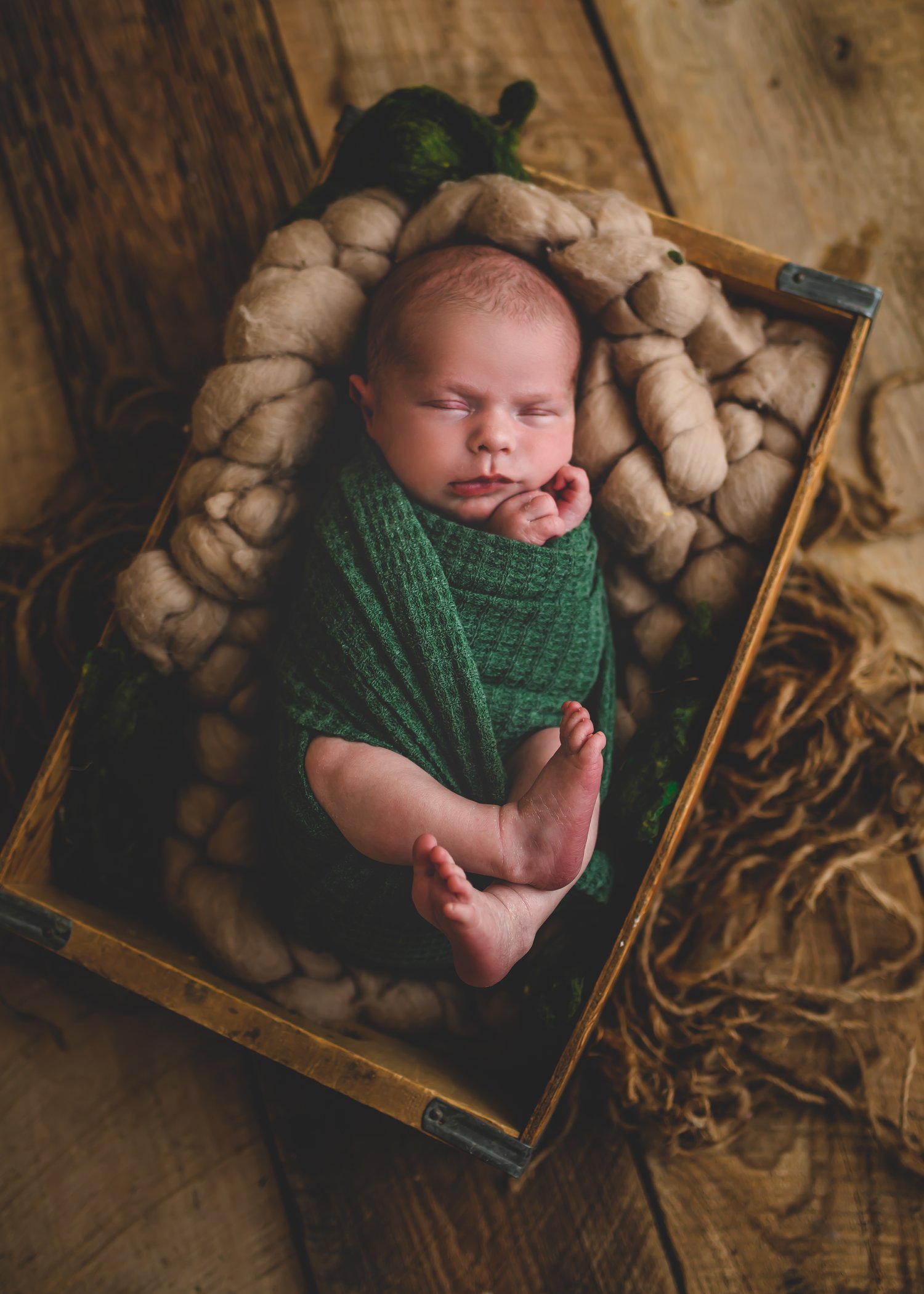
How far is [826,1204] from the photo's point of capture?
1090 mm

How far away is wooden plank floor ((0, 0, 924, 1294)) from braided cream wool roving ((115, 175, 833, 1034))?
29cm

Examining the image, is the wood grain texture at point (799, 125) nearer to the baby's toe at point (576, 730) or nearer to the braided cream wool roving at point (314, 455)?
the braided cream wool roving at point (314, 455)

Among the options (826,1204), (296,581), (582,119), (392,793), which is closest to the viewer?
(392,793)

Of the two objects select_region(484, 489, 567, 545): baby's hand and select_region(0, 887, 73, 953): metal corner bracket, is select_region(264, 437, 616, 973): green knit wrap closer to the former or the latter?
select_region(484, 489, 567, 545): baby's hand

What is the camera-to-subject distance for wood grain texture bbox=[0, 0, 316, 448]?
127cm

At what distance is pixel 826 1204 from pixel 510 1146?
48 centimetres

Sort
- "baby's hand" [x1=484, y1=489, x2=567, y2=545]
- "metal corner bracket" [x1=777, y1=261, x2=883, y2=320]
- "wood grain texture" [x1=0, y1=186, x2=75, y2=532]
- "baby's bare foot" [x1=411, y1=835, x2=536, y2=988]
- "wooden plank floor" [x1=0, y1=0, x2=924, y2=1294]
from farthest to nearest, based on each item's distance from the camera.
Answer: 1. "wood grain texture" [x1=0, y1=186, x2=75, y2=532]
2. "wooden plank floor" [x1=0, y1=0, x2=924, y2=1294]
3. "metal corner bracket" [x1=777, y1=261, x2=883, y2=320]
4. "baby's hand" [x1=484, y1=489, x2=567, y2=545]
5. "baby's bare foot" [x1=411, y1=835, x2=536, y2=988]

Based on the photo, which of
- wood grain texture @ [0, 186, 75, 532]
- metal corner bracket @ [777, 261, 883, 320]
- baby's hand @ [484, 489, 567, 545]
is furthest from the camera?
wood grain texture @ [0, 186, 75, 532]

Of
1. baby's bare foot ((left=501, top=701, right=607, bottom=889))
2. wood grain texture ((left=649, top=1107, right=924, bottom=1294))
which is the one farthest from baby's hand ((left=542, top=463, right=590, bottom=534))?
wood grain texture ((left=649, top=1107, right=924, bottom=1294))

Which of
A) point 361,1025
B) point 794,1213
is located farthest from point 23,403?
point 794,1213

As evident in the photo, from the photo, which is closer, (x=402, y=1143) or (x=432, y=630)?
(x=432, y=630)

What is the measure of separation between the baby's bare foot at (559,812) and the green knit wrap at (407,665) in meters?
0.03

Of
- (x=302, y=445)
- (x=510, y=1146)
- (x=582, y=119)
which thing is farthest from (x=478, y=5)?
(x=510, y=1146)

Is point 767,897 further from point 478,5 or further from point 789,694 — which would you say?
point 478,5
